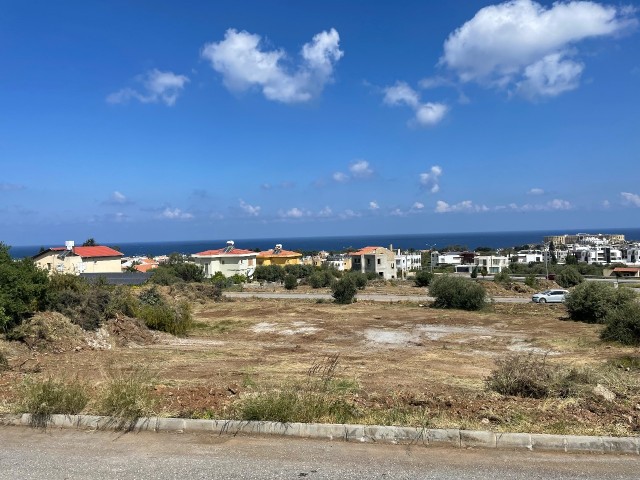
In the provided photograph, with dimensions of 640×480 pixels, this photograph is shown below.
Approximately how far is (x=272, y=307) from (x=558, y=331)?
18464 millimetres

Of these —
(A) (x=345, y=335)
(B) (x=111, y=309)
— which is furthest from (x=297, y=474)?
(A) (x=345, y=335)

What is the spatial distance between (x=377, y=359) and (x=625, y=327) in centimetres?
1077

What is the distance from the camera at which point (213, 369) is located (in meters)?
11.8

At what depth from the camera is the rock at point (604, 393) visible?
7.60 m

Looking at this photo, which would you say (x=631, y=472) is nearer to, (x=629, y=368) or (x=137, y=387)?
(x=137, y=387)

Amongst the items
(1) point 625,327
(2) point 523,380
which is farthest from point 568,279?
(2) point 523,380

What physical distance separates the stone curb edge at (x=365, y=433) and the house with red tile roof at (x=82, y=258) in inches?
2203

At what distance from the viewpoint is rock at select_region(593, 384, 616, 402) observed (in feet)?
24.9

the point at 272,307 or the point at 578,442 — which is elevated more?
the point at 578,442

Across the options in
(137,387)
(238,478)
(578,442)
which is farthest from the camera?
(137,387)

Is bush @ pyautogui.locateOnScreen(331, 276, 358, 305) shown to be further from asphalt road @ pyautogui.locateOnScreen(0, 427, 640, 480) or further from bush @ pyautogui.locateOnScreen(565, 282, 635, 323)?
asphalt road @ pyautogui.locateOnScreen(0, 427, 640, 480)

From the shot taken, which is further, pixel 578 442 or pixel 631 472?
pixel 578 442

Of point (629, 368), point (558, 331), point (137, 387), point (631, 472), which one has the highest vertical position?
point (137, 387)

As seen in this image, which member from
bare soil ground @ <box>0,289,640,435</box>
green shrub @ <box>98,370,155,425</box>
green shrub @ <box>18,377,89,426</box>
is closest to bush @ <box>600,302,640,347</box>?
bare soil ground @ <box>0,289,640,435</box>
